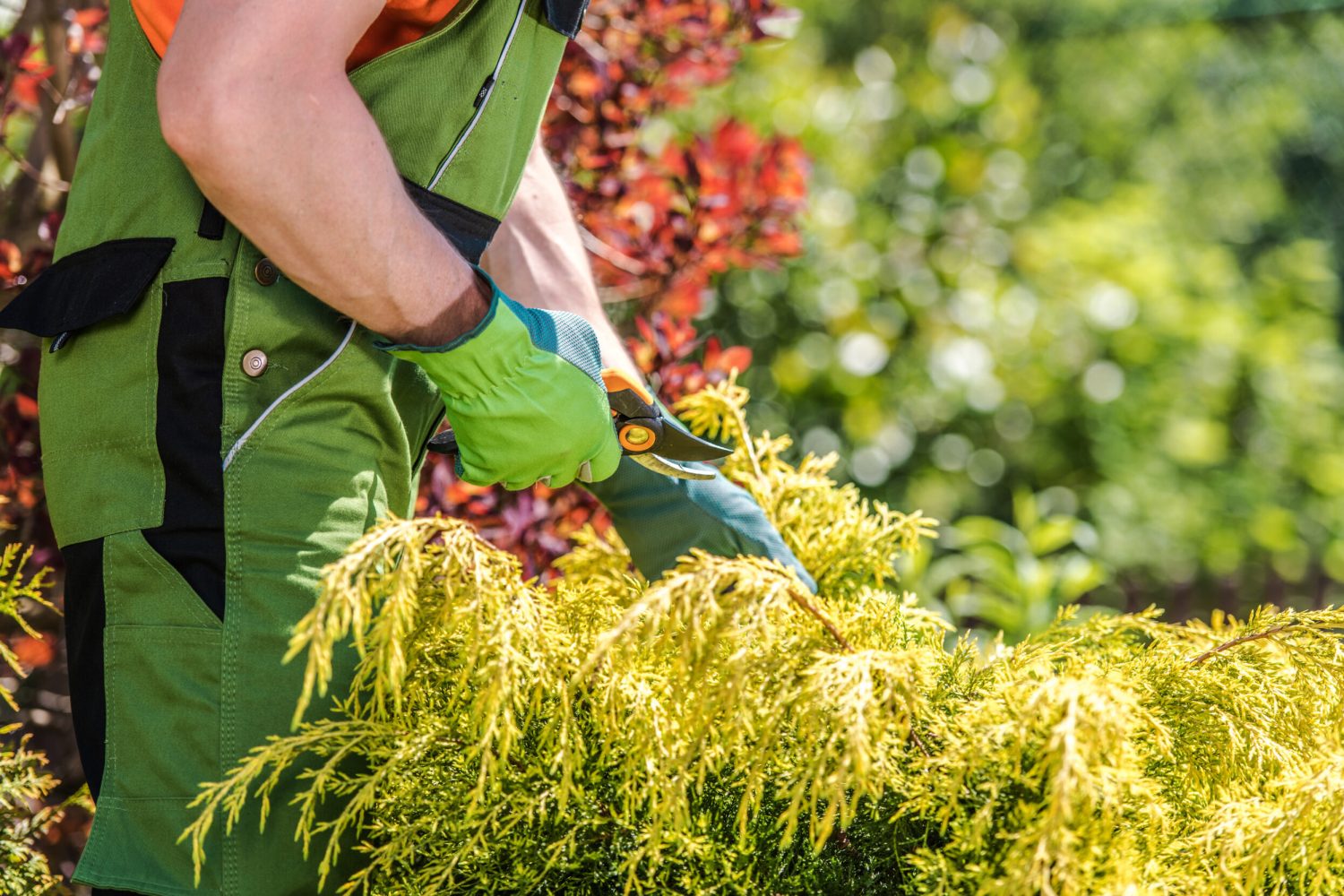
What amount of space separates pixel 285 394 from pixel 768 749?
596 mm

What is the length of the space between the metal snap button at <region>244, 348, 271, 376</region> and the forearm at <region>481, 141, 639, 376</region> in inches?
19.2

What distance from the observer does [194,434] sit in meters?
1.19

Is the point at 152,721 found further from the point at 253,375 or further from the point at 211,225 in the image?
the point at 211,225

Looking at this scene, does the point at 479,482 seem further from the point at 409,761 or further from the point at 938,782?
the point at 938,782

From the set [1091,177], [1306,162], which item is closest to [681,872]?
[1091,177]

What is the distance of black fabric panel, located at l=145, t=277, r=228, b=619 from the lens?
3.88 feet

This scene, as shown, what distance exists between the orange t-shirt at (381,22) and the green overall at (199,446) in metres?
0.03

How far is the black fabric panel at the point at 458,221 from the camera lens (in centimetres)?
127

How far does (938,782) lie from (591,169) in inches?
68.3

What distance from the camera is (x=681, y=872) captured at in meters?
1.06

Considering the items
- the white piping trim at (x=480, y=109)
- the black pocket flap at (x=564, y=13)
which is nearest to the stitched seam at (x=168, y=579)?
the white piping trim at (x=480, y=109)

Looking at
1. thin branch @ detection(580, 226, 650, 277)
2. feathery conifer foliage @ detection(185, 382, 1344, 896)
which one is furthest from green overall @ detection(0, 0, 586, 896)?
thin branch @ detection(580, 226, 650, 277)

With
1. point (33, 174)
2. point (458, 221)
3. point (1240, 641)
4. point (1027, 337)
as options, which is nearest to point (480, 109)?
point (458, 221)

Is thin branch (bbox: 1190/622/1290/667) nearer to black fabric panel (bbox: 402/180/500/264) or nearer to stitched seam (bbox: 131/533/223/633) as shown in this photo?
black fabric panel (bbox: 402/180/500/264)
